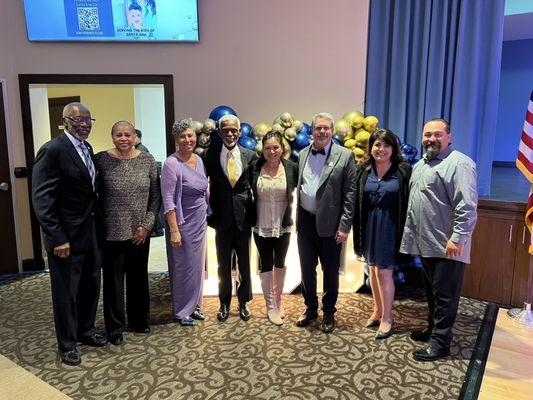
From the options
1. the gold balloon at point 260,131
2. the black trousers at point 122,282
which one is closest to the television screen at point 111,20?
the gold balloon at point 260,131

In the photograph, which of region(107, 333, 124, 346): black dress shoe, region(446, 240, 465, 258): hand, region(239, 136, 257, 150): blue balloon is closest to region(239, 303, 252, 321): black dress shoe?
region(107, 333, 124, 346): black dress shoe

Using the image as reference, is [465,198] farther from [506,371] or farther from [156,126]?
[156,126]

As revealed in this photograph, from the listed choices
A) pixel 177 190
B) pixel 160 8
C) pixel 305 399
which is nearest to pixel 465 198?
pixel 305 399

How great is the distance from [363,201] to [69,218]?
1.92 metres

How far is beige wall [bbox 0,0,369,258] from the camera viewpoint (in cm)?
409

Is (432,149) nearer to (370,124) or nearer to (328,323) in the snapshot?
(370,124)

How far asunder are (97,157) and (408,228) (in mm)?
2109

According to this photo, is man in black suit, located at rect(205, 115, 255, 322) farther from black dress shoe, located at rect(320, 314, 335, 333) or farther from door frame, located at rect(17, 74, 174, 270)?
door frame, located at rect(17, 74, 174, 270)

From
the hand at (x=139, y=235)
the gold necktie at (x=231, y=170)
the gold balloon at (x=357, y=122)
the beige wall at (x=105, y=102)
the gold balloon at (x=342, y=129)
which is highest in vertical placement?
the beige wall at (x=105, y=102)

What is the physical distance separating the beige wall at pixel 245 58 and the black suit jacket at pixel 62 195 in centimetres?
200

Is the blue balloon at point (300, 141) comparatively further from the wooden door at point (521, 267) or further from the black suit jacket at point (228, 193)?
the wooden door at point (521, 267)

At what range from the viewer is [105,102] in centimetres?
707

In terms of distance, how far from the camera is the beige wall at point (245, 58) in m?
4.09

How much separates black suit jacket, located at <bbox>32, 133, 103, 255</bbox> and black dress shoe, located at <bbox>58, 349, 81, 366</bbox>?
0.66m
